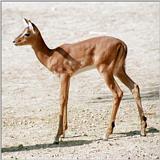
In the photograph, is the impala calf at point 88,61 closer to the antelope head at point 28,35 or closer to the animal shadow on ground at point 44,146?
the antelope head at point 28,35

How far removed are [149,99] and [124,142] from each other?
3.13 meters

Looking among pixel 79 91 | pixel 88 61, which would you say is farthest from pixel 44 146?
pixel 79 91

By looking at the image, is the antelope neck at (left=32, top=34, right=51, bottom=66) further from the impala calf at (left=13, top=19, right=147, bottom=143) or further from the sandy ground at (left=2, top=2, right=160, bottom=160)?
the sandy ground at (left=2, top=2, right=160, bottom=160)

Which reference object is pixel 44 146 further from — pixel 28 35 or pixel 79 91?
pixel 79 91

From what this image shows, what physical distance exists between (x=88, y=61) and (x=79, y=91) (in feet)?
11.7

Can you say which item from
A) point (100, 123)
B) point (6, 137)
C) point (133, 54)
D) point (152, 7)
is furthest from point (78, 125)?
point (152, 7)

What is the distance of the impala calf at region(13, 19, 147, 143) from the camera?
8664mm

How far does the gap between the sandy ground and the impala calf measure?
39 centimetres

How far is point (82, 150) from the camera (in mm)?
7891

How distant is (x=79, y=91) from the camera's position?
40.4 feet

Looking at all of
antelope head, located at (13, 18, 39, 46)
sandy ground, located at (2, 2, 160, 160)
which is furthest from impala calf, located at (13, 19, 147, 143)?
sandy ground, located at (2, 2, 160, 160)

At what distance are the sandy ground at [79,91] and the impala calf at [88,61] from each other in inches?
15.2

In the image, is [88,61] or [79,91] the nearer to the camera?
[88,61]

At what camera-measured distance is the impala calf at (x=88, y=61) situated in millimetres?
8664
